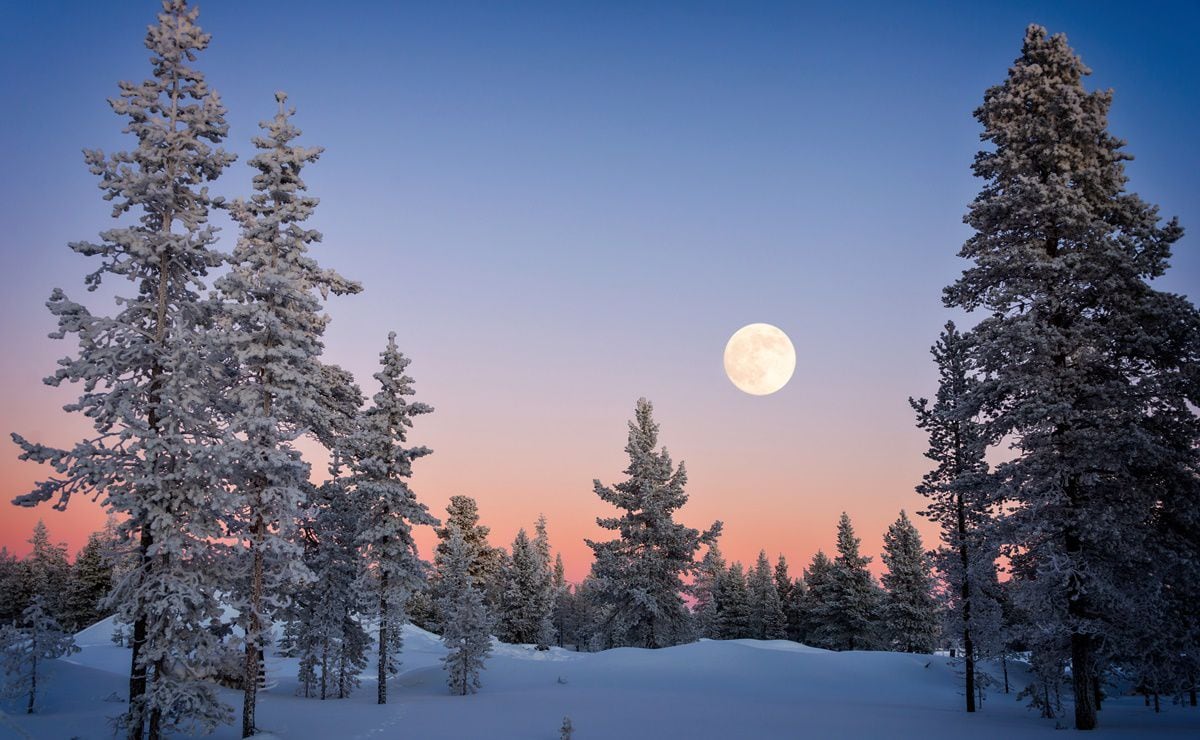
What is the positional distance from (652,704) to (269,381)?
16.9 meters

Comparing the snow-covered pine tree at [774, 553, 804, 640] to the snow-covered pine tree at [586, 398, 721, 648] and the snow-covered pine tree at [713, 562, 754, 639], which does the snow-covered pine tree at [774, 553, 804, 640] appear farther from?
the snow-covered pine tree at [586, 398, 721, 648]

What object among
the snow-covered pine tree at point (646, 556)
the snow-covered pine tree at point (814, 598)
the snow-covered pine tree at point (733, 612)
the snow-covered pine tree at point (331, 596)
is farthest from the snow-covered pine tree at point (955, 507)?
the snow-covered pine tree at point (733, 612)

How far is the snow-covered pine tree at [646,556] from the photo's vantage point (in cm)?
4253

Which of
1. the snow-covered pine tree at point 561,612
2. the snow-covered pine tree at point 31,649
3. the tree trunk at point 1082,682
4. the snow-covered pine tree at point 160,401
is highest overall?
the snow-covered pine tree at point 160,401

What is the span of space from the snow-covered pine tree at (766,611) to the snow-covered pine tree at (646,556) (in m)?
28.3

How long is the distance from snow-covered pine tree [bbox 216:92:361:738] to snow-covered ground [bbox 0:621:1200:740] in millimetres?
4162

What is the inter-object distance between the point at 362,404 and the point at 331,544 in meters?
6.66

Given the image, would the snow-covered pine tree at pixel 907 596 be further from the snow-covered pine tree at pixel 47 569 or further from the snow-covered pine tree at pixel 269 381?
the snow-covered pine tree at pixel 47 569

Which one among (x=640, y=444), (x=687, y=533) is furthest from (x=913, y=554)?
(x=640, y=444)

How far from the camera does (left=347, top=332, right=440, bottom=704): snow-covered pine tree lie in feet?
87.9

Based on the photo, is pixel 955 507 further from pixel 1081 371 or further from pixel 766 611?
pixel 766 611

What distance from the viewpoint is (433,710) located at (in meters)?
22.6

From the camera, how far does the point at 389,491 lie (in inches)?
1049

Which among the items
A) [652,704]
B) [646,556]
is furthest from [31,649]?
[646,556]
